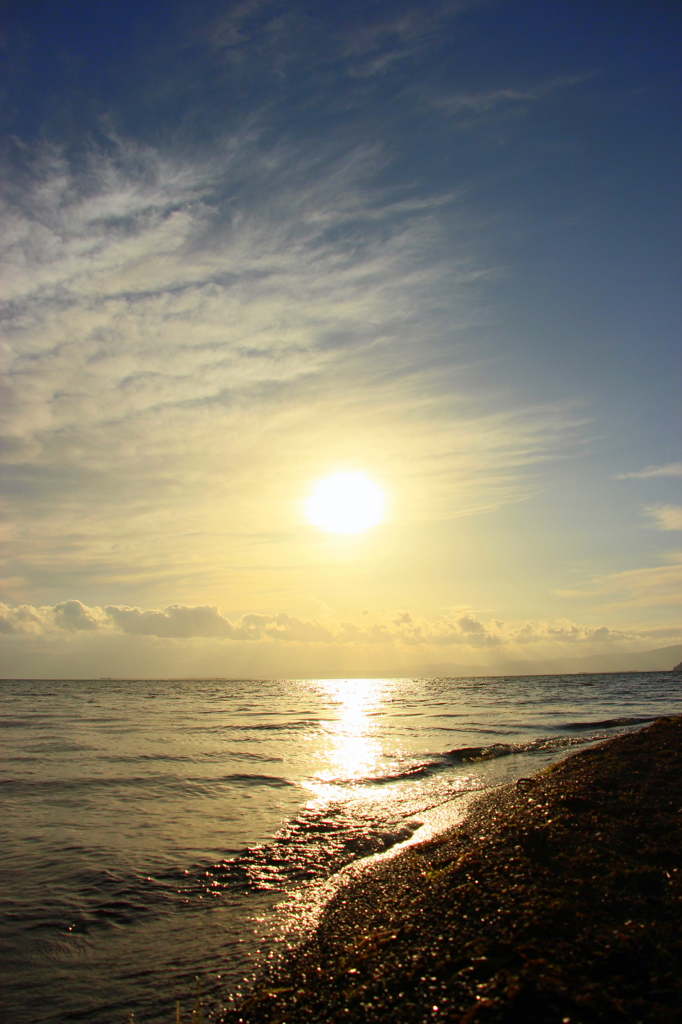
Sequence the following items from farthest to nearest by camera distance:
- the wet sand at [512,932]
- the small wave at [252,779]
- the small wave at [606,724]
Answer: the small wave at [606,724] < the small wave at [252,779] < the wet sand at [512,932]

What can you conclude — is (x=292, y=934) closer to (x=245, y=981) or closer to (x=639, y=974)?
(x=245, y=981)

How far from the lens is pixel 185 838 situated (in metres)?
11.4

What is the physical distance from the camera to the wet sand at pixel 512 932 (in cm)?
429

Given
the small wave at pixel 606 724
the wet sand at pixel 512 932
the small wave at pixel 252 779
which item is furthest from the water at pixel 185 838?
the wet sand at pixel 512 932

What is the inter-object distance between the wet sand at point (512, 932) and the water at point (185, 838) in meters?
1.09

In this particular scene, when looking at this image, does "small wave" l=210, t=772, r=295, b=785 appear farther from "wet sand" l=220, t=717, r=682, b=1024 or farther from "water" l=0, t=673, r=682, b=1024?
"wet sand" l=220, t=717, r=682, b=1024

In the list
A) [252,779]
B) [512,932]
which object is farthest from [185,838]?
[512,932]

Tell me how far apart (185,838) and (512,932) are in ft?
27.6

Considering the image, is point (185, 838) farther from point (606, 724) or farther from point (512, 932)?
point (606, 724)

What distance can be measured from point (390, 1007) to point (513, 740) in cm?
2094

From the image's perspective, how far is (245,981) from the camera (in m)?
5.82

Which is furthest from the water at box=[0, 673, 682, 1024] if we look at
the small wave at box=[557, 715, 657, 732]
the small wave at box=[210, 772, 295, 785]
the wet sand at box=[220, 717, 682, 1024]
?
the wet sand at box=[220, 717, 682, 1024]

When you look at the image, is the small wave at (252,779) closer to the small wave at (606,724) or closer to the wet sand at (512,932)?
the wet sand at (512,932)

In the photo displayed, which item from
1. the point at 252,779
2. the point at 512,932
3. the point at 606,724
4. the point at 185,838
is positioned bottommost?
the point at 606,724
